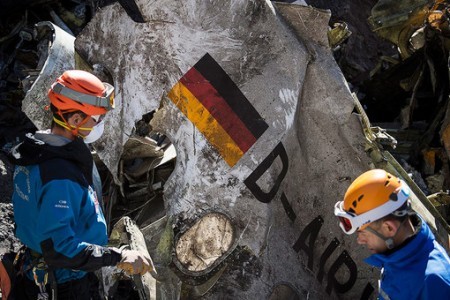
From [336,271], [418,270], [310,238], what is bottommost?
[336,271]

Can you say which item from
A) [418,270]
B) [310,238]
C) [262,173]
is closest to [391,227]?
[418,270]

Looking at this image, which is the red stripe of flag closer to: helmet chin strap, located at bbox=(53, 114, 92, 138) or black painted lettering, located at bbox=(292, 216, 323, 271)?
black painted lettering, located at bbox=(292, 216, 323, 271)

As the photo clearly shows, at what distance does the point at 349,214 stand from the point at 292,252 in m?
1.32

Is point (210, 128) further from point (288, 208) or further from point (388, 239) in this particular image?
point (388, 239)

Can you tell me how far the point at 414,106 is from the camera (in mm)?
6648

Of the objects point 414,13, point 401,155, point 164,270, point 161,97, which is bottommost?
point 401,155

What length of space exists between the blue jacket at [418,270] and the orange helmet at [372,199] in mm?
156

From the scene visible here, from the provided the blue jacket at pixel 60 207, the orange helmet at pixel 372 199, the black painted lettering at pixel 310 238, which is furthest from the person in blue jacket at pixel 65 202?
the black painted lettering at pixel 310 238

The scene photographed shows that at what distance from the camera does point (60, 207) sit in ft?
9.38

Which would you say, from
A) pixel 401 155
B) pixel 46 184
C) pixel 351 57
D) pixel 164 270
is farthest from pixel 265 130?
pixel 351 57

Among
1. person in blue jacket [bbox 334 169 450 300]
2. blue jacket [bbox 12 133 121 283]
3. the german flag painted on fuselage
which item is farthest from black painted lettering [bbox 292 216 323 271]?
blue jacket [bbox 12 133 121 283]

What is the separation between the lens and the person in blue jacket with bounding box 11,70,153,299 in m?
2.88

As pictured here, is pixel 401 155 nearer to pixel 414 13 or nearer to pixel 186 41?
pixel 414 13

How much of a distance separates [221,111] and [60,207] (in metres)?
1.45
